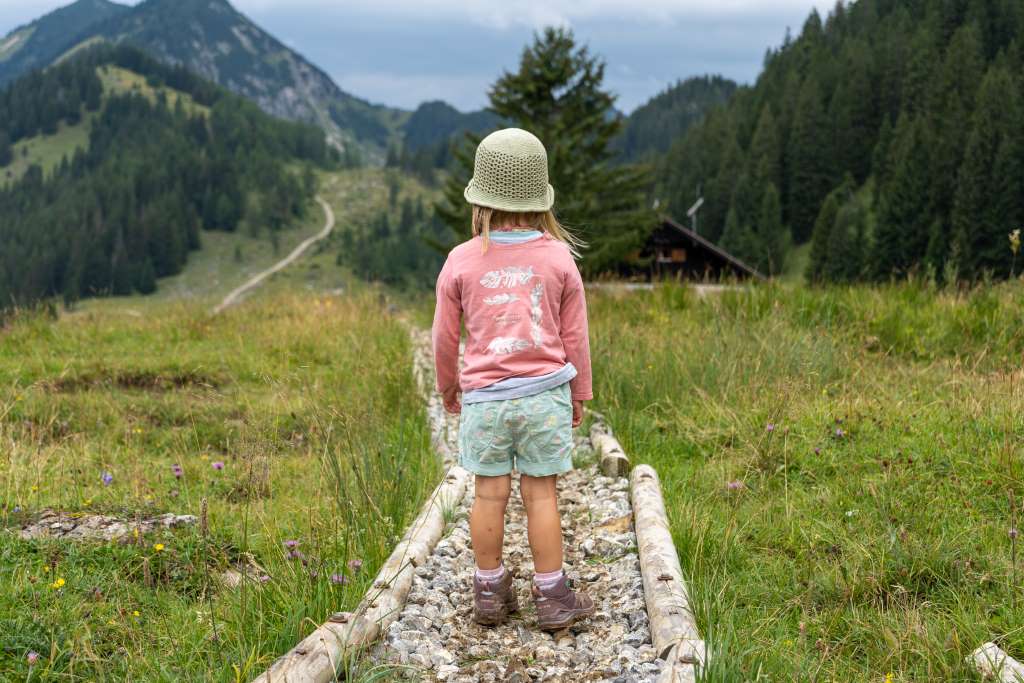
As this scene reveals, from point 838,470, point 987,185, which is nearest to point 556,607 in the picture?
point 838,470

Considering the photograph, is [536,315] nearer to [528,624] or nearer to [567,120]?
[528,624]

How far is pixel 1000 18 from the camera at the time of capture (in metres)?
96.4

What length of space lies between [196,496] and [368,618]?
102 inches

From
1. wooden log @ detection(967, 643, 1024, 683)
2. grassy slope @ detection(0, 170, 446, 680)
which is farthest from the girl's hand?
wooden log @ detection(967, 643, 1024, 683)

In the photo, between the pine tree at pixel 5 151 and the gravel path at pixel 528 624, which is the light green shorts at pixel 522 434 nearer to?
the gravel path at pixel 528 624

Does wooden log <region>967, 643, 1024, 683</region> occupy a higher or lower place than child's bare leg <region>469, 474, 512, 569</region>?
lower

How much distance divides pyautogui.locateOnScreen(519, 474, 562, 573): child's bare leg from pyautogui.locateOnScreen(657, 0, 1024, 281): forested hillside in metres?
60.2

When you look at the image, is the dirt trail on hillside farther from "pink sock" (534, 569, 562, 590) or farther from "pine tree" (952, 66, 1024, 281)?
"pink sock" (534, 569, 562, 590)

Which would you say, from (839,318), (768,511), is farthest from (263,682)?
(839,318)

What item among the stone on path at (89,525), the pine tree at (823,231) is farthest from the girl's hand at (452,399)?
the pine tree at (823,231)

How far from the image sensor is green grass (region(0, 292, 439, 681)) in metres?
3.04

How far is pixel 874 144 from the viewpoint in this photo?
326 feet

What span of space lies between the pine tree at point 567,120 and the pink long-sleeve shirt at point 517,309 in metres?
24.6

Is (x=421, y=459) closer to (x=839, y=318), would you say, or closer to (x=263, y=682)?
(x=263, y=682)
